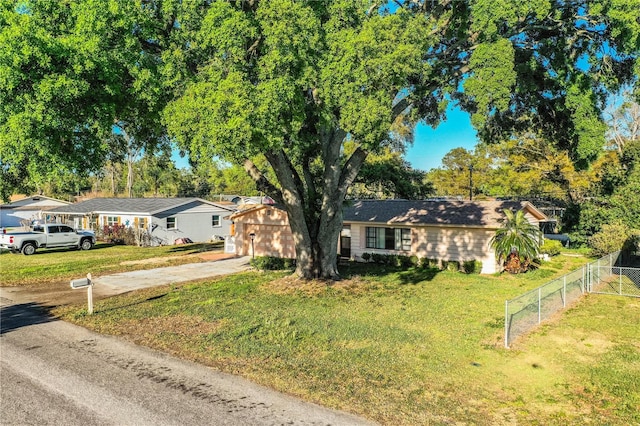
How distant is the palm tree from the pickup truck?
92.2ft

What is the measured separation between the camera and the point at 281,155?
1623cm

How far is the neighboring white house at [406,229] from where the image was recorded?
2166 cm

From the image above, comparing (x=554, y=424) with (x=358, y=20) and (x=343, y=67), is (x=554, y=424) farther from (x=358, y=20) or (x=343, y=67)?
(x=358, y=20)

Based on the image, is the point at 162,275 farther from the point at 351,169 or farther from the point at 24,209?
the point at 24,209

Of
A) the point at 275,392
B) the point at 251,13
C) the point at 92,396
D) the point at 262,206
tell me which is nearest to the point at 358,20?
the point at 251,13

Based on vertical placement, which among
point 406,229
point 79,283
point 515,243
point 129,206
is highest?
point 129,206

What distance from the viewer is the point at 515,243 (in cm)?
1967

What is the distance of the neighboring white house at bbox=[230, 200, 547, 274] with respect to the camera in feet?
71.1

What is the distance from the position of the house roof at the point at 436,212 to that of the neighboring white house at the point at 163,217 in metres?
14.8

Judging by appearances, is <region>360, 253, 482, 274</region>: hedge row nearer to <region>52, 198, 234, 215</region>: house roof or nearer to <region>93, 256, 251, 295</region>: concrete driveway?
<region>93, 256, 251, 295</region>: concrete driveway

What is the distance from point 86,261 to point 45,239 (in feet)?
23.0

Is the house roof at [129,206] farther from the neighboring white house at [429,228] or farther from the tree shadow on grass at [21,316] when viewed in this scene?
the tree shadow on grass at [21,316]

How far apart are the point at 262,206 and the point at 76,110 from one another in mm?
15184

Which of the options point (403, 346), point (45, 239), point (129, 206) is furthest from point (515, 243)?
point (129, 206)
